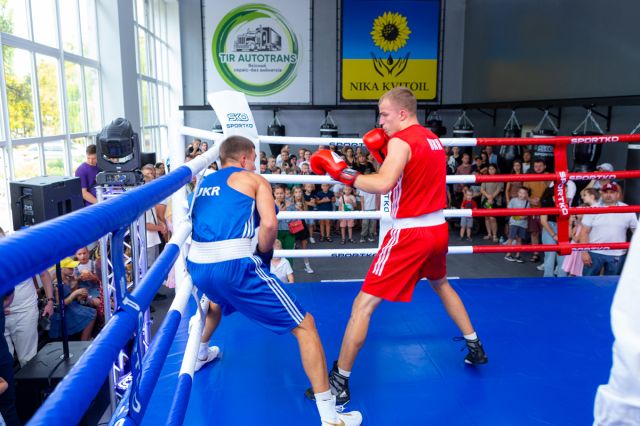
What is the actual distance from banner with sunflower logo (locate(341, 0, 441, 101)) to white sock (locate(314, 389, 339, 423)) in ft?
35.8

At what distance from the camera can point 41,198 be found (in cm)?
263

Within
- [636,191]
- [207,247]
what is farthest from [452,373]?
[636,191]

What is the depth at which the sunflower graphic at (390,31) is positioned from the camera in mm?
11653

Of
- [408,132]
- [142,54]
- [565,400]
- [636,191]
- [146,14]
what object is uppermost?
[146,14]

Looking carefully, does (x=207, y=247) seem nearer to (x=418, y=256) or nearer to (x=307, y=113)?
(x=418, y=256)

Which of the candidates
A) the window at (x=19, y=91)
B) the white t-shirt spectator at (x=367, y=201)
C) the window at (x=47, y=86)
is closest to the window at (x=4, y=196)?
the window at (x=47, y=86)

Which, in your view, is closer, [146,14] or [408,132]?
[408,132]

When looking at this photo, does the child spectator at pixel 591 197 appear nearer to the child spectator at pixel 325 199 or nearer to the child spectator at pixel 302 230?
the child spectator at pixel 302 230

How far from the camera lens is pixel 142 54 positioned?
9352 mm

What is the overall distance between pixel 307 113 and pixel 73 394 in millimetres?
11798

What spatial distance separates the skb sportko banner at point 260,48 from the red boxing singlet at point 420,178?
10124 mm

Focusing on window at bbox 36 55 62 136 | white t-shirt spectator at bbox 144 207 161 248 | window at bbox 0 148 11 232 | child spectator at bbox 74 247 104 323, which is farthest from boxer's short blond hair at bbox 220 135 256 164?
window at bbox 36 55 62 136

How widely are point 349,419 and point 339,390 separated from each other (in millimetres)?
162

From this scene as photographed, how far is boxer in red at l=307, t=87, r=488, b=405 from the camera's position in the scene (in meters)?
1.76
